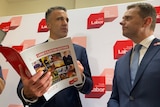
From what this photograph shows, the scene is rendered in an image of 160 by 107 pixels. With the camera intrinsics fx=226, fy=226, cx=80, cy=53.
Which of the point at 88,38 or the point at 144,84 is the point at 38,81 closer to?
the point at 144,84

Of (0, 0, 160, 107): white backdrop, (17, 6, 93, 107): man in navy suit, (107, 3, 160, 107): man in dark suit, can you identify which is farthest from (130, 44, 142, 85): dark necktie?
(0, 0, 160, 107): white backdrop

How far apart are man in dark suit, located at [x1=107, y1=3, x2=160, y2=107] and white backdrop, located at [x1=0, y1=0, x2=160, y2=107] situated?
296mm

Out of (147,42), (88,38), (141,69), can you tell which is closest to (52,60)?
(141,69)

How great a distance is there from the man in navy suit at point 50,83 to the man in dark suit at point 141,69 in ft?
0.63

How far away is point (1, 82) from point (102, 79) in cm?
73

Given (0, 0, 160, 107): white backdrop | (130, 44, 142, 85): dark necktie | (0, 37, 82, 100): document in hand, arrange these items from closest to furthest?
(0, 37, 82, 100): document in hand
(130, 44, 142, 85): dark necktie
(0, 0, 160, 107): white backdrop

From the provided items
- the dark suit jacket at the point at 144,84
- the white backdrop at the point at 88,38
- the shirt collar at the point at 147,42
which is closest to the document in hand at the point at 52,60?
the dark suit jacket at the point at 144,84

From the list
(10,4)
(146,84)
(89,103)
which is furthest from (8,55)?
(10,4)

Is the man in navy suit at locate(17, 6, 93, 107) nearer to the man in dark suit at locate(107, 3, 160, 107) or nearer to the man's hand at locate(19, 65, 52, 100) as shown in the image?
the man's hand at locate(19, 65, 52, 100)

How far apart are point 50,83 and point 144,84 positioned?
46 cm

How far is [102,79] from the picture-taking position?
Result: 166 centimetres

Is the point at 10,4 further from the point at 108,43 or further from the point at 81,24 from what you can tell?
the point at 108,43

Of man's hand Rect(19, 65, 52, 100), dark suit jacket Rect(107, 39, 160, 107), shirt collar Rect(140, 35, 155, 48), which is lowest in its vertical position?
dark suit jacket Rect(107, 39, 160, 107)

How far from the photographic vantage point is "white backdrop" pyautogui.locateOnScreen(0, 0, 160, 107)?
1.68m
